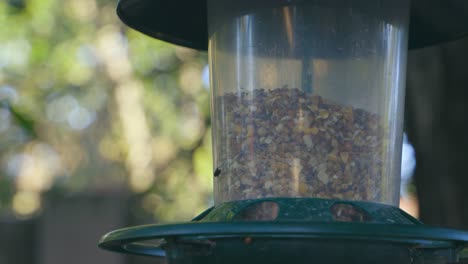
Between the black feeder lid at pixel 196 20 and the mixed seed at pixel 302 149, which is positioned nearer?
the mixed seed at pixel 302 149

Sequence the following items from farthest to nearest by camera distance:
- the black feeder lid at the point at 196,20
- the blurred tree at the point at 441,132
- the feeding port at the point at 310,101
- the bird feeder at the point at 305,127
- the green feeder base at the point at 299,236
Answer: the blurred tree at the point at 441,132 → the black feeder lid at the point at 196,20 → the feeding port at the point at 310,101 → the bird feeder at the point at 305,127 → the green feeder base at the point at 299,236

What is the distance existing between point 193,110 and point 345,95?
19.5 feet

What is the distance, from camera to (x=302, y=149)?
1515 millimetres

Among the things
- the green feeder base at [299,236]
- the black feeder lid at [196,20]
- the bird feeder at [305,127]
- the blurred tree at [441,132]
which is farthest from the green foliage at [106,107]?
the green feeder base at [299,236]

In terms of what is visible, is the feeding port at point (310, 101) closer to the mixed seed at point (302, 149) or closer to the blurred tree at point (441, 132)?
the mixed seed at point (302, 149)

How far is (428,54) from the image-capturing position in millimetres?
2947

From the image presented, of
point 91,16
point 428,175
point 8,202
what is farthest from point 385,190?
point 8,202

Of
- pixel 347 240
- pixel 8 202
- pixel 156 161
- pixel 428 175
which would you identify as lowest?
pixel 8 202

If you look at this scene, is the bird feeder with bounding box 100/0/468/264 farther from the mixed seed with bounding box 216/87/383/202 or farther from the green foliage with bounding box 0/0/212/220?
the green foliage with bounding box 0/0/212/220

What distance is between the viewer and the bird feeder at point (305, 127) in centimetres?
141

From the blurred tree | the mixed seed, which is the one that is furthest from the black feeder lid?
the blurred tree

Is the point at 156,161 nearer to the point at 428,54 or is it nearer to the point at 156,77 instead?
the point at 156,77

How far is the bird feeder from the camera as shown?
141 centimetres

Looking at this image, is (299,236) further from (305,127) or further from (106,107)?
(106,107)
